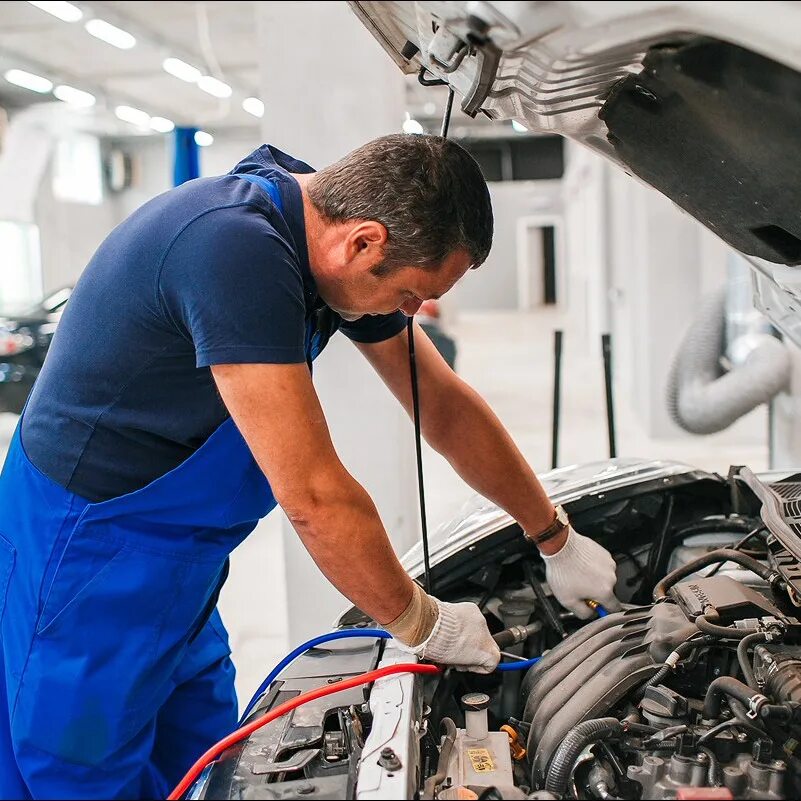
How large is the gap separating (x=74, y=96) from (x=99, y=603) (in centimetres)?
1128

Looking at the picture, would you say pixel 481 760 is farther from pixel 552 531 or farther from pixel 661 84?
pixel 661 84

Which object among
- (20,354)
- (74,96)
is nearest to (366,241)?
(20,354)

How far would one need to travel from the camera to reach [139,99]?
11914 millimetres

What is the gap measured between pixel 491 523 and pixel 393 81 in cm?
156

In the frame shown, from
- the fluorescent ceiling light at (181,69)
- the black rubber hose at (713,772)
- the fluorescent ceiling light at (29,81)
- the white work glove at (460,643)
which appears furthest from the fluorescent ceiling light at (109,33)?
the black rubber hose at (713,772)

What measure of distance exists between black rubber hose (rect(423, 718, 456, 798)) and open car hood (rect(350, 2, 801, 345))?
2.81ft

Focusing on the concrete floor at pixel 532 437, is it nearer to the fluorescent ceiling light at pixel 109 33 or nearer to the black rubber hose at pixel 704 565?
the black rubber hose at pixel 704 565

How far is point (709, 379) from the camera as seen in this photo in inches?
154

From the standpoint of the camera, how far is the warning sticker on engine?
1.20 meters

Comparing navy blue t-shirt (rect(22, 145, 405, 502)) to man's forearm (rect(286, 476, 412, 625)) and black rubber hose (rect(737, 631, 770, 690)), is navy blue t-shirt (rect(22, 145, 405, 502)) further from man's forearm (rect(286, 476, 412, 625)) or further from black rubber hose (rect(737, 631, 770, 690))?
black rubber hose (rect(737, 631, 770, 690))

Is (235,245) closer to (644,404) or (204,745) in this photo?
(204,745)

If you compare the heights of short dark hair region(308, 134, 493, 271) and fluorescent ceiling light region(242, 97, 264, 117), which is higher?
fluorescent ceiling light region(242, 97, 264, 117)

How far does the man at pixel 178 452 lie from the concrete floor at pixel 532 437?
0.75 m

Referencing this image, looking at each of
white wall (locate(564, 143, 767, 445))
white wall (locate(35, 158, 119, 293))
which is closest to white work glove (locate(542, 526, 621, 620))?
white wall (locate(564, 143, 767, 445))
